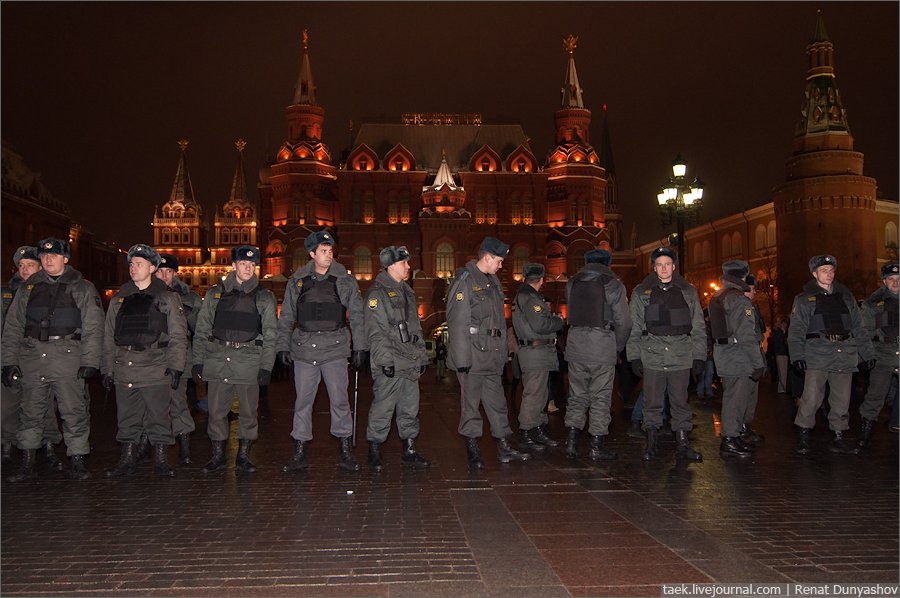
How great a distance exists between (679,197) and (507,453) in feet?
39.6

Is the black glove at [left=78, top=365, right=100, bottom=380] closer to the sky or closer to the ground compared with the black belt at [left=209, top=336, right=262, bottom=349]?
closer to the ground

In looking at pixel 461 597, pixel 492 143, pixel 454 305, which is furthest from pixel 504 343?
pixel 492 143

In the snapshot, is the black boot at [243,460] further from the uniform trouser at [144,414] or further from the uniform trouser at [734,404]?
the uniform trouser at [734,404]

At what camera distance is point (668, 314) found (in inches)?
326

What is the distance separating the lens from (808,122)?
67.9 meters

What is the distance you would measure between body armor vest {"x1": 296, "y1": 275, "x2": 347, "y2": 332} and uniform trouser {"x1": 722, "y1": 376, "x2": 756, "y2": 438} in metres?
4.35

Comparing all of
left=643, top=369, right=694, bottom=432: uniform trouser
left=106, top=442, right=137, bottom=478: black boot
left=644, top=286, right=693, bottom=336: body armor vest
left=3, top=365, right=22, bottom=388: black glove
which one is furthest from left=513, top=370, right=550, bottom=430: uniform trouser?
left=3, top=365, right=22, bottom=388: black glove

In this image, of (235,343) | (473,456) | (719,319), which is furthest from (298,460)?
(719,319)

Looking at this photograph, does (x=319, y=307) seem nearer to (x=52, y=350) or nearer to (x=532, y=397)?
(x=52, y=350)

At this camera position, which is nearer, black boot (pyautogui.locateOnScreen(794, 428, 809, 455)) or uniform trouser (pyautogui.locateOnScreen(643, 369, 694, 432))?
uniform trouser (pyautogui.locateOnScreen(643, 369, 694, 432))

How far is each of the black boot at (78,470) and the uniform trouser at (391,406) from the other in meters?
2.70

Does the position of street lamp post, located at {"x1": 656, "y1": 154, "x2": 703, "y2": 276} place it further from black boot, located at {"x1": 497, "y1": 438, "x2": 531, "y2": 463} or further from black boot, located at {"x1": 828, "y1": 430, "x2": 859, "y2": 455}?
black boot, located at {"x1": 497, "y1": 438, "x2": 531, "y2": 463}

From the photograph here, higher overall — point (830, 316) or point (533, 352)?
point (830, 316)

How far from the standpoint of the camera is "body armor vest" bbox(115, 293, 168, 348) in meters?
7.75
